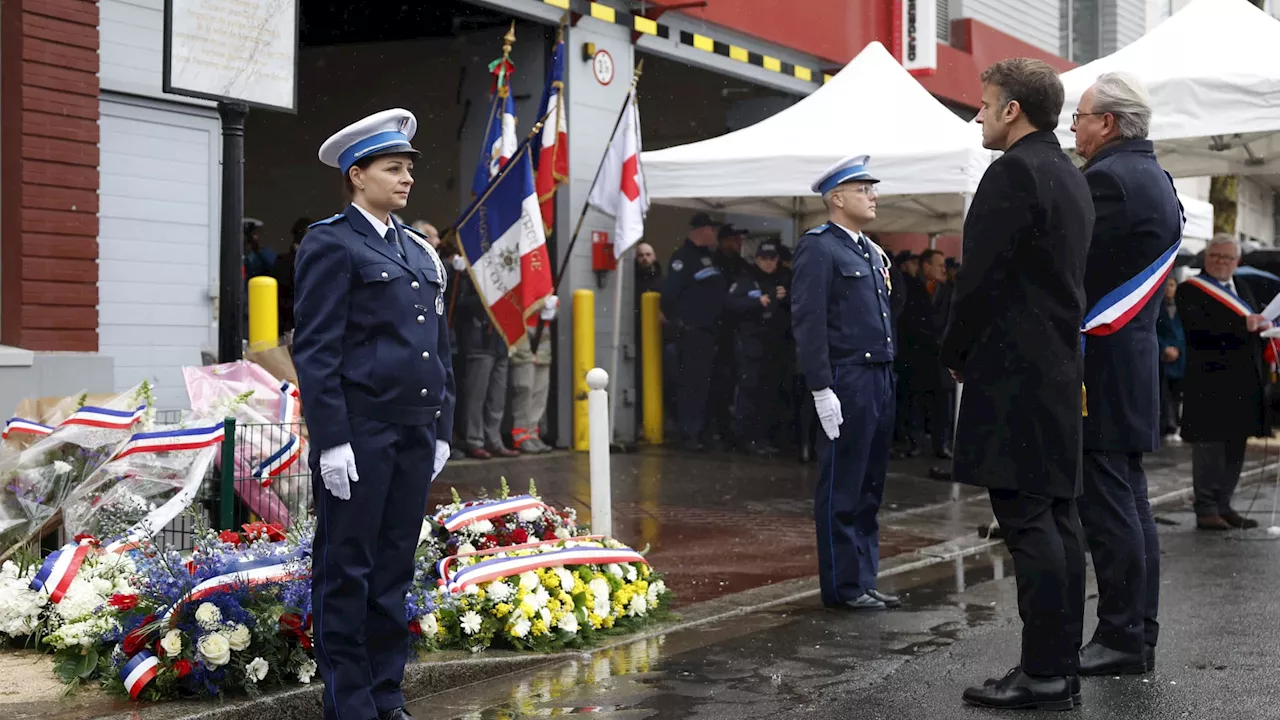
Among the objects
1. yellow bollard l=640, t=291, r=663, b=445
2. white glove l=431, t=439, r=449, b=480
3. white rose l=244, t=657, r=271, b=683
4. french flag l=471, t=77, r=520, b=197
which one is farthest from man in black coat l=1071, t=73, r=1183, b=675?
yellow bollard l=640, t=291, r=663, b=445

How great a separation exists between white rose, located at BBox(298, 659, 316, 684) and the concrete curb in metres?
0.04

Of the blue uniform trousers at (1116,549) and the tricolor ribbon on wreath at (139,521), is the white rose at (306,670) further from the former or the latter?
the blue uniform trousers at (1116,549)

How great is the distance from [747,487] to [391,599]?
24.4 ft

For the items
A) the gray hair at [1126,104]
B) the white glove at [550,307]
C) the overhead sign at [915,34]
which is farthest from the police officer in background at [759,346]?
the gray hair at [1126,104]

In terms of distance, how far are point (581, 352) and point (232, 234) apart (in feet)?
21.6

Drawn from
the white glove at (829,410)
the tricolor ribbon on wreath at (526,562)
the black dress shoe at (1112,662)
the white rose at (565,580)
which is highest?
the white glove at (829,410)

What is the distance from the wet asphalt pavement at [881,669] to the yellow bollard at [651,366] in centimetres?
763

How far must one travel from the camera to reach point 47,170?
9094 mm

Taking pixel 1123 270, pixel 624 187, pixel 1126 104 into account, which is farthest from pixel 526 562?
pixel 624 187

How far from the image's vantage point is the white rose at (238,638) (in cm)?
525

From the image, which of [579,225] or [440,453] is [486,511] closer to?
[440,453]

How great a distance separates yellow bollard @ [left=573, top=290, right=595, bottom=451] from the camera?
14.0m

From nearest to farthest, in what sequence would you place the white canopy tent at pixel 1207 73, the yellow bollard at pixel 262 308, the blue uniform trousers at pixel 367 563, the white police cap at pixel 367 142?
the blue uniform trousers at pixel 367 563, the white police cap at pixel 367 142, the white canopy tent at pixel 1207 73, the yellow bollard at pixel 262 308

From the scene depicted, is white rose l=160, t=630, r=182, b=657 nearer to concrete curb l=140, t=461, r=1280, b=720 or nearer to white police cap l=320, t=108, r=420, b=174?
concrete curb l=140, t=461, r=1280, b=720
